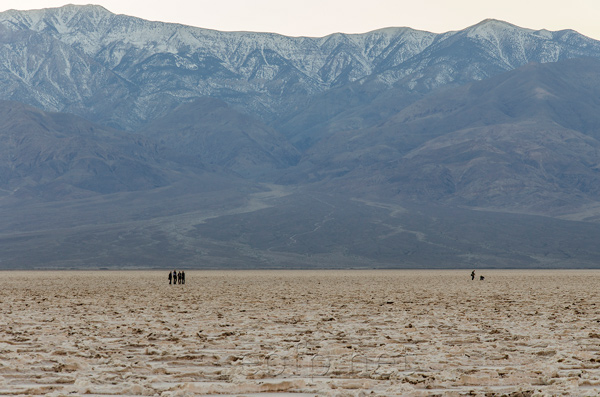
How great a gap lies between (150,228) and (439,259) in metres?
55.8

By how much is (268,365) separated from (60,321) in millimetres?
10786

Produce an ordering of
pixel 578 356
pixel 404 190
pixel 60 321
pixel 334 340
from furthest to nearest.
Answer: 1. pixel 404 190
2. pixel 60 321
3. pixel 334 340
4. pixel 578 356

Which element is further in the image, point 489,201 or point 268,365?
point 489,201

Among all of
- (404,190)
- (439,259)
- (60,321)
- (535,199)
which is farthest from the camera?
(404,190)

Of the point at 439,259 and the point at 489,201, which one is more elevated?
the point at 489,201

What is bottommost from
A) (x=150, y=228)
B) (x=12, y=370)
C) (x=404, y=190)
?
(x=12, y=370)

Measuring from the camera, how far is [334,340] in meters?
17.0

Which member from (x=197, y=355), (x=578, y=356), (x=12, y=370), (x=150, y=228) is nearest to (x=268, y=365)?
(x=197, y=355)

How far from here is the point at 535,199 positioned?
18325cm

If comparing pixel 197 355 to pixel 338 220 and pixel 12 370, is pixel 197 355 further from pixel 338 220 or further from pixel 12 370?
pixel 338 220

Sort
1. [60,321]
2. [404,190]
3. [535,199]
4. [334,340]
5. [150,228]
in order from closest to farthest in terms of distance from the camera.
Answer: [334,340] → [60,321] → [150,228] → [535,199] → [404,190]

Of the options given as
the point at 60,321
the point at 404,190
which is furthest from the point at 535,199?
the point at 60,321

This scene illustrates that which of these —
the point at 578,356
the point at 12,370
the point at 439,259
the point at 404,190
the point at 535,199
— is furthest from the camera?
the point at 404,190

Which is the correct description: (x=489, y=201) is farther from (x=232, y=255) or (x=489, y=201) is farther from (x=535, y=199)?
(x=232, y=255)
